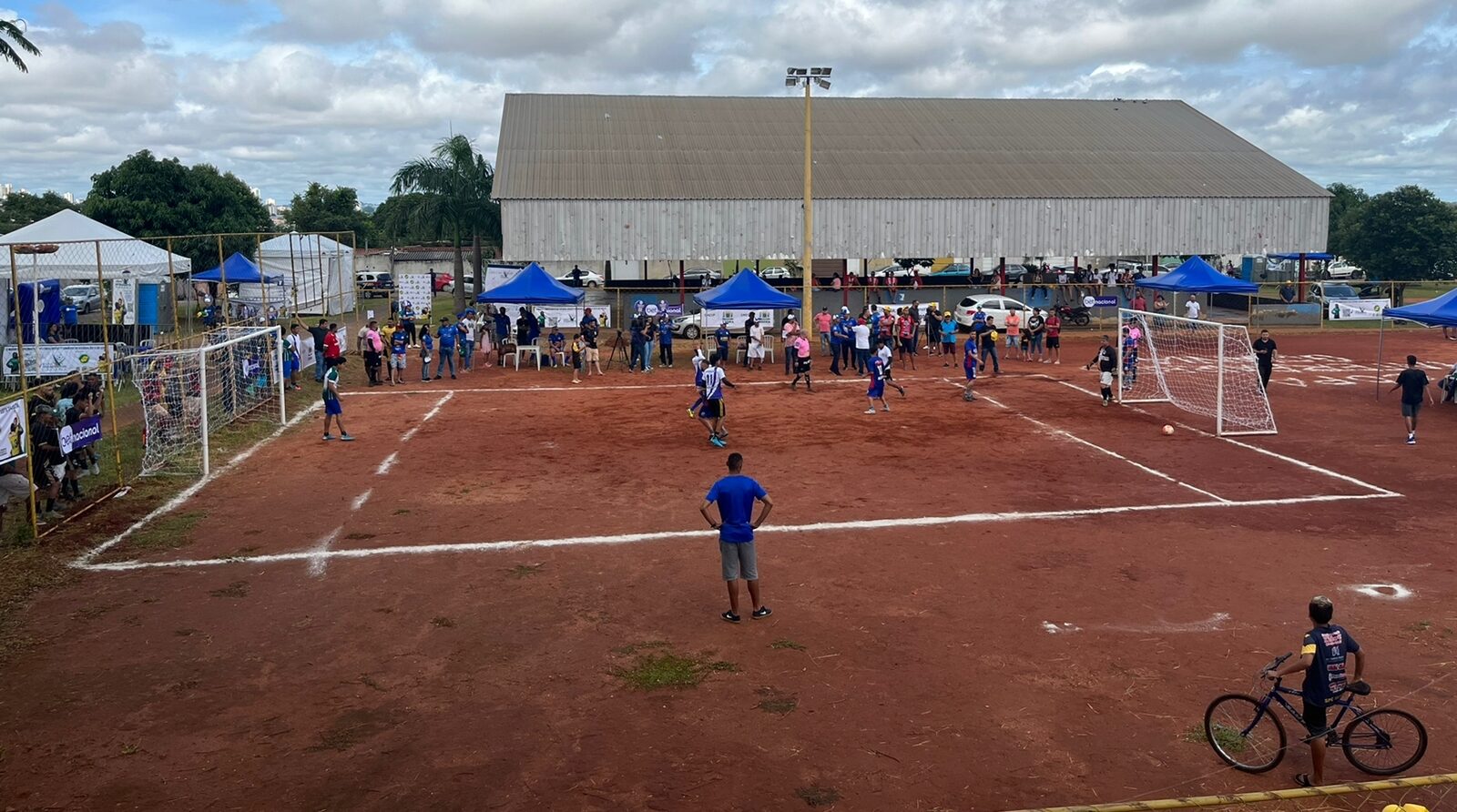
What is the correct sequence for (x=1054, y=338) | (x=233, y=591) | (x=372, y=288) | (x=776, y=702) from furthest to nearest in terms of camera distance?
(x=372, y=288) < (x=1054, y=338) < (x=233, y=591) < (x=776, y=702)

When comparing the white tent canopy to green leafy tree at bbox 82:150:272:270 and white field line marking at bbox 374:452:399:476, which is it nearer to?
white field line marking at bbox 374:452:399:476

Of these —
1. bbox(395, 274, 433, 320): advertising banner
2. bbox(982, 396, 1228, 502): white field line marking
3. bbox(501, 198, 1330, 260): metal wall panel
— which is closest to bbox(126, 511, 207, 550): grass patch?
bbox(982, 396, 1228, 502): white field line marking

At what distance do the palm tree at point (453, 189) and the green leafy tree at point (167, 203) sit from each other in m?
8.86

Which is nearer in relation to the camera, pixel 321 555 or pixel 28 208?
pixel 321 555

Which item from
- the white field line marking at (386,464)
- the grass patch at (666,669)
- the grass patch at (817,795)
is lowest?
the grass patch at (817,795)

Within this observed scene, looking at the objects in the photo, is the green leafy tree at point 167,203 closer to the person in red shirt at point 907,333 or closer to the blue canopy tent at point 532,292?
the blue canopy tent at point 532,292

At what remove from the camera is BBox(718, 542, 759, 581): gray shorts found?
34.7 feet

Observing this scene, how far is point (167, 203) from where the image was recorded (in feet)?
163

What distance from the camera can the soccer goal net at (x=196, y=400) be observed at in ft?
57.4

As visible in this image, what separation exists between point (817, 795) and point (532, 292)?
25.0 meters

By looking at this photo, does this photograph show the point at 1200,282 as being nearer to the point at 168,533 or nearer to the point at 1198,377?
the point at 1198,377

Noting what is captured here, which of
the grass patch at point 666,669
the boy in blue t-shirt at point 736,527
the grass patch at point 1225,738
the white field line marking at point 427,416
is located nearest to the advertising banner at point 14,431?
the white field line marking at point 427,416

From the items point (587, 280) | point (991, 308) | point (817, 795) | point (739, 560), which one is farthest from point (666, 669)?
point (587, 280)

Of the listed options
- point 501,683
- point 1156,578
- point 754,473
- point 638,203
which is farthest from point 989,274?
point 501,683
